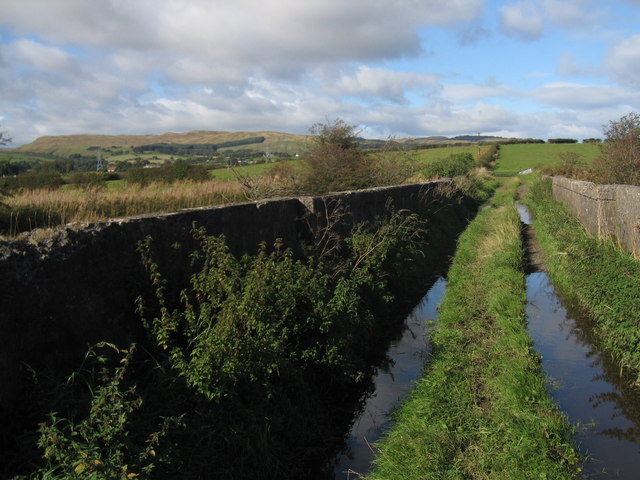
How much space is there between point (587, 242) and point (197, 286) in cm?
805

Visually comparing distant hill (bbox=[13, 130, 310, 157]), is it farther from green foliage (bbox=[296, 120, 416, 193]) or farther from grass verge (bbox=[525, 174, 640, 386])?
grass verge (bbox=[525, 174, 640, 386])

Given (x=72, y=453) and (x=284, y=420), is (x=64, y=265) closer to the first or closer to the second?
(x=72, y=453)

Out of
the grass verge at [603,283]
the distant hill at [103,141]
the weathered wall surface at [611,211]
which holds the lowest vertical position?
the grass verge at [603,283]

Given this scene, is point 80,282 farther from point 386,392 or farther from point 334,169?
point 334,169

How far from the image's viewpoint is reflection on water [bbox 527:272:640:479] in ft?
13.6

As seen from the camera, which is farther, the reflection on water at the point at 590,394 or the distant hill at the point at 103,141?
the distant hill at the point at 103,141

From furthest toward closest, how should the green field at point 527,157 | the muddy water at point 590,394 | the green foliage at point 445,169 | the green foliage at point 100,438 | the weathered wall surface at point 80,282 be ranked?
the green field at point 527,157, the green foliage at point 445,169, the muddy water at point 590,394, the weathered wall surface at point 80,282, the green foliage at point 100,438

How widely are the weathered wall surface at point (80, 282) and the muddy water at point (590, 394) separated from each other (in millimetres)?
3637

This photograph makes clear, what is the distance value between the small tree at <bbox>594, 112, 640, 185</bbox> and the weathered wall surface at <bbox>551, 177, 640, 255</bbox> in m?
2.89

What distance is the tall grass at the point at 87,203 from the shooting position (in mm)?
5147

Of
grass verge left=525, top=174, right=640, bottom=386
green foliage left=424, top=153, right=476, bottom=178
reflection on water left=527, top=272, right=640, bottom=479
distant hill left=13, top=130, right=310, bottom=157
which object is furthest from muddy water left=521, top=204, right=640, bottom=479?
distant hill left=13, top=130, right=310, bottom=157

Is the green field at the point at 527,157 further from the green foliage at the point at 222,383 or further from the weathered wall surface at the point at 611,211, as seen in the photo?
the green foliage at the point at 222,383

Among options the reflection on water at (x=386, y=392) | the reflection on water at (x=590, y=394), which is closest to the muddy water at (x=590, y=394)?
the reflection on water at (x=590, y=394)

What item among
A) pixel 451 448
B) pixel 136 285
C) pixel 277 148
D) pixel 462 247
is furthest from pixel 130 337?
pixel 277 148
